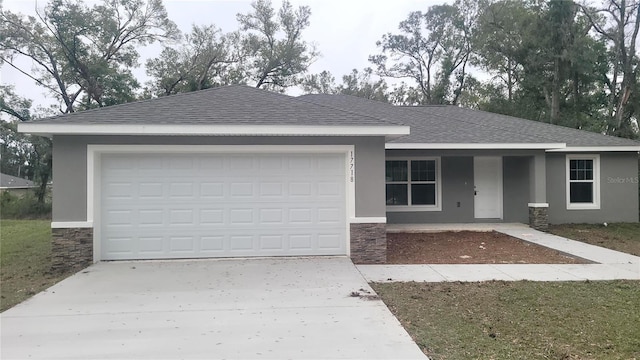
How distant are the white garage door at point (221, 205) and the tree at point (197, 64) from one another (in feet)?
74.6

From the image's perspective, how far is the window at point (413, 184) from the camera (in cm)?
1305

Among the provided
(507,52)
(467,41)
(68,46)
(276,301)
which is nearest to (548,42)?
(507,52)

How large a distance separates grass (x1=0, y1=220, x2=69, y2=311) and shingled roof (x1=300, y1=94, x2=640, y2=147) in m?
8.77

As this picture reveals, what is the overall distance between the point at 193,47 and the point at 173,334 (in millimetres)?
30394

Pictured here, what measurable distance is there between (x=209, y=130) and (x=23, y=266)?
494 centimetres

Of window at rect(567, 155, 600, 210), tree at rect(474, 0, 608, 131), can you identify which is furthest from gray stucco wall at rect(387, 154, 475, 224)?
tree at rect(474, 0, 608, 131)

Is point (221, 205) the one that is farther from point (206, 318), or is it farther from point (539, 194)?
point (539, 194)

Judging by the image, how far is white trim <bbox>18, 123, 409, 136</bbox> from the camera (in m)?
7.59

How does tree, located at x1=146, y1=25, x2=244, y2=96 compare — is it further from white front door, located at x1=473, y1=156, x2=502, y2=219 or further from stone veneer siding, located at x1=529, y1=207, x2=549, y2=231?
stone veneer siding, located at x1=529, y1=207, x2=549, y2=231

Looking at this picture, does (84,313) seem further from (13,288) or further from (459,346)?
(459,346)

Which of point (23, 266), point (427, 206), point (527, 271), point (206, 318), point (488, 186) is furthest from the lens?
point (488, 186)

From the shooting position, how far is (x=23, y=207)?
2753cm

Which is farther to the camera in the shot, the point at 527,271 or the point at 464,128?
the point at 464,128

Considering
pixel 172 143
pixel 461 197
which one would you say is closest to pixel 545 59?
pixel 461 197
